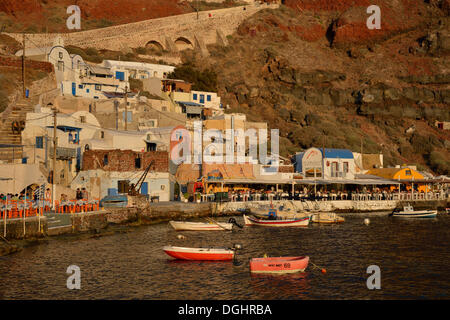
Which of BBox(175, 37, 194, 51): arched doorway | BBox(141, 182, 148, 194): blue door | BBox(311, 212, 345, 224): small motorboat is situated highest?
BBox(175, 37, 194, 51): arched doorway

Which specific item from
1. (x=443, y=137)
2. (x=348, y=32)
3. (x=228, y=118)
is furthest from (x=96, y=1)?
(x=443, y=137)

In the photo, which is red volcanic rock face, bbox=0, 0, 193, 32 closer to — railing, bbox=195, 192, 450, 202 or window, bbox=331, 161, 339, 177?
window, bbox=331, 161, 339, 177

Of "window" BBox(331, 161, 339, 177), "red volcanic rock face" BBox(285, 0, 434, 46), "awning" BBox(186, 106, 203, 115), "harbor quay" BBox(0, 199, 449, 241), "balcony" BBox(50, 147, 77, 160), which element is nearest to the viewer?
"harbor quay" BBox(0, 199, 449, 241)

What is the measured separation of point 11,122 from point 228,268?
44941mm

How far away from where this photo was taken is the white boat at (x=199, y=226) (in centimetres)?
4503

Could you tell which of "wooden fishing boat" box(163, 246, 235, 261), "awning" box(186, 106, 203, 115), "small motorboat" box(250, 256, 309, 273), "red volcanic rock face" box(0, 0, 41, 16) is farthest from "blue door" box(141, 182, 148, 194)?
"red volcanic rock face" box(0, 0, 41, 16)

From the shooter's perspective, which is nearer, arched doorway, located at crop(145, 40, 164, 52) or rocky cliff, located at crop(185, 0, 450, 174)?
rocky cliff, located at crop(185, 0, 450, 174)

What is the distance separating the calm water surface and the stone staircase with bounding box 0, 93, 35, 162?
68.5 ft

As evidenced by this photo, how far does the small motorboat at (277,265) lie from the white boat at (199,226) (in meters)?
17.5

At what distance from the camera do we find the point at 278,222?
50062 millimetres

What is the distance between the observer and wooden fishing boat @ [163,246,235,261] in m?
31.4

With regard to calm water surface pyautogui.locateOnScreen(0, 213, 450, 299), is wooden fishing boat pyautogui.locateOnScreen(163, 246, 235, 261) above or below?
above

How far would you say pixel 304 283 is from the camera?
2628 centimetres

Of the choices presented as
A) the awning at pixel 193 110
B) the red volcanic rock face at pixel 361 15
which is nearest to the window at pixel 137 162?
the awning at pixel 193 110
